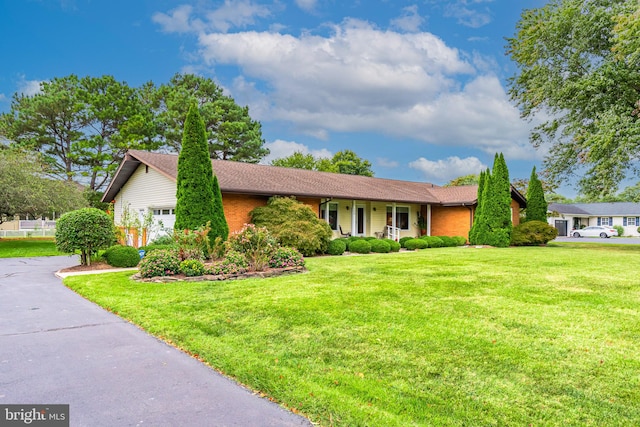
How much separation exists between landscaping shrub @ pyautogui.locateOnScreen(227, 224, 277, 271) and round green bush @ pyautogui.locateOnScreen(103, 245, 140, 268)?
4004mm

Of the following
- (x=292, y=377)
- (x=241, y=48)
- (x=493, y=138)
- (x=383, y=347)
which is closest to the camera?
(x=292, y=377)

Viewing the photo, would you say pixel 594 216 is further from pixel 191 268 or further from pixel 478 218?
pixel 191 268

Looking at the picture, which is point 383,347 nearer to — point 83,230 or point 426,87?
point 83,230

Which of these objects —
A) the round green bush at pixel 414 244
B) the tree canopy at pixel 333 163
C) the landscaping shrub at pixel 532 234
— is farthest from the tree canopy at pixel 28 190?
the landscaping shrub at pixel 532 234

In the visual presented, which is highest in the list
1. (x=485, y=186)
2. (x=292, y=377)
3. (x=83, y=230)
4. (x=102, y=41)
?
(x=102, y=41)

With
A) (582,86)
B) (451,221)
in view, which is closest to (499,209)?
(451,221)

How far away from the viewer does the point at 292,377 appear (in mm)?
3805

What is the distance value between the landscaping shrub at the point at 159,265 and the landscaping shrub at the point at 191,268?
0.24 m

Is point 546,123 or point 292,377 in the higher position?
point 546,123

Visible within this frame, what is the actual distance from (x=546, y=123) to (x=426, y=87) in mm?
8434

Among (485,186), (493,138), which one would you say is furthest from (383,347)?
(493,138)

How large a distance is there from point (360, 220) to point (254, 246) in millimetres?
12644

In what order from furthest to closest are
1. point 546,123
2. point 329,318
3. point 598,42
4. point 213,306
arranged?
point 546,123
point 598,42
point 213,306
point 329,318

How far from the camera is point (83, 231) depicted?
12.0 m
